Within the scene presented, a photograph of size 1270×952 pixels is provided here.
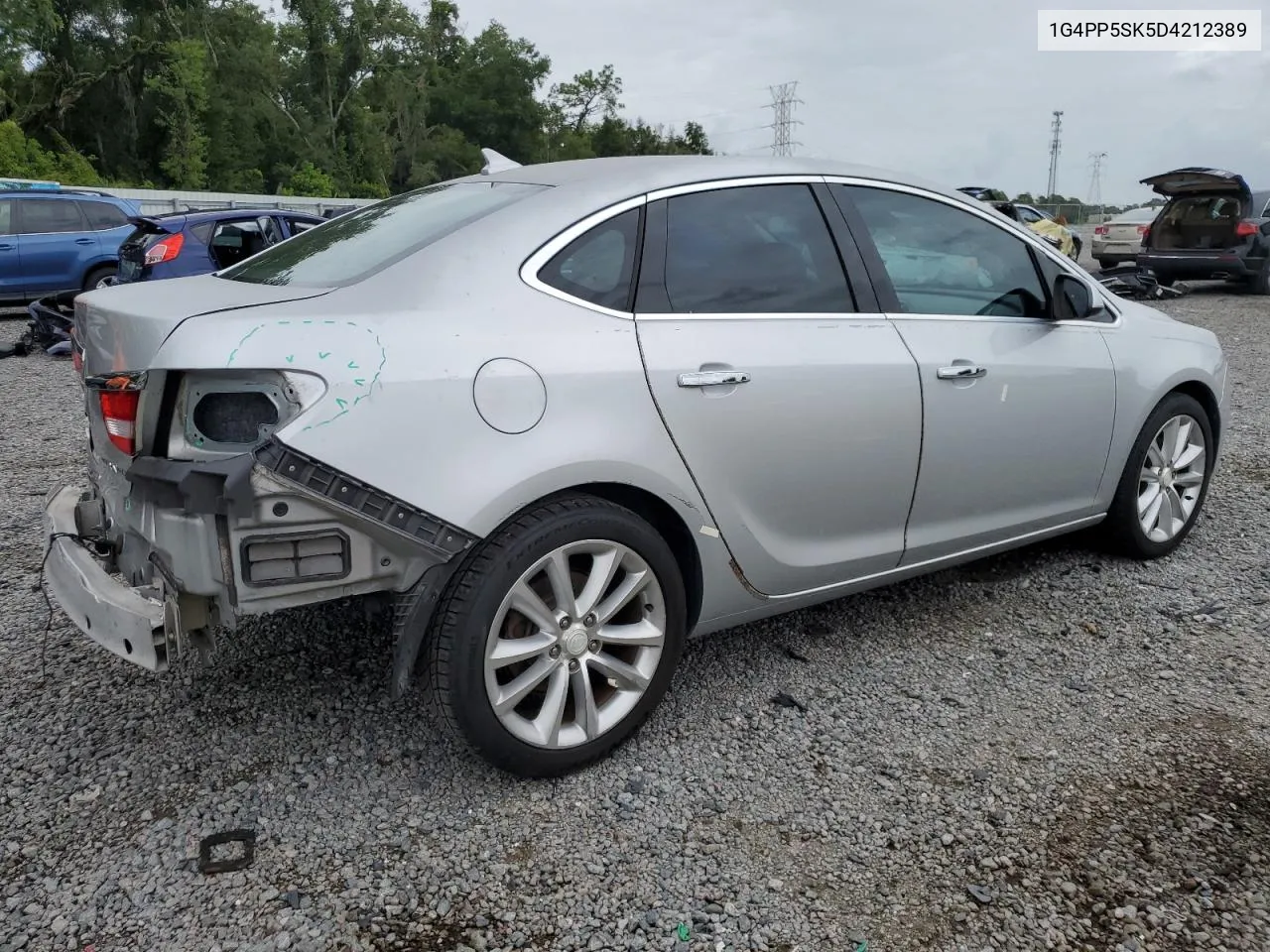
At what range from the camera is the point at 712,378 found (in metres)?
2.83

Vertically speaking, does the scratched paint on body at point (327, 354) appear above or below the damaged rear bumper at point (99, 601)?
above

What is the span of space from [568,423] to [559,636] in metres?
0.56

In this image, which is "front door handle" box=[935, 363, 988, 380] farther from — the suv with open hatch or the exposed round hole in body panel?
the suv with open hatch

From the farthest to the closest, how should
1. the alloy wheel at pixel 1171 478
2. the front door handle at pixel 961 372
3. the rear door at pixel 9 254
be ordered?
the rear door at pixel 9 254, the alloy wheel at pixel 1171 478, the front door handle at pixel 961 372

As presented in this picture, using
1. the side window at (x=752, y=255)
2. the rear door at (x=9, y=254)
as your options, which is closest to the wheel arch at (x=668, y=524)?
the side window at (x=752, y=255)

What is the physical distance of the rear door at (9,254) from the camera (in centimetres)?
1238

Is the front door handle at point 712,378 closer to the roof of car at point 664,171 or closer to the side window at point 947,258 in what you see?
the roof of car at point 664,171

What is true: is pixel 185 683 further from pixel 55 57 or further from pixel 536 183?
pixel 55 57

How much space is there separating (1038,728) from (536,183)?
222 cm

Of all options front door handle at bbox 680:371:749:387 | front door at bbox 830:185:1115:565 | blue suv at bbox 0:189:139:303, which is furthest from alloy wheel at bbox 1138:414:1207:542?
blue suv at bbox 0:189:139:303

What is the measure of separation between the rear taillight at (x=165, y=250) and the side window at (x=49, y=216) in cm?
327

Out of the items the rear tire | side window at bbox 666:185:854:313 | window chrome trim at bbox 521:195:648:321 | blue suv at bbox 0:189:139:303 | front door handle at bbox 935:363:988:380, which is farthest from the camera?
the rear tire

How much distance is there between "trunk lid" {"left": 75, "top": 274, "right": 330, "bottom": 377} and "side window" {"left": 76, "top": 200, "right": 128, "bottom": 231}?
11.7 metres

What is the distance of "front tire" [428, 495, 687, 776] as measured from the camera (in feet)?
8.26
